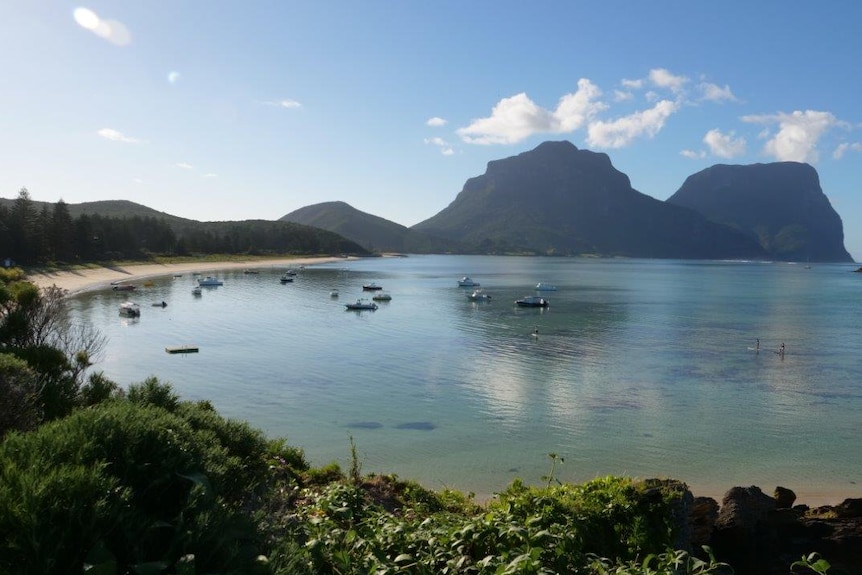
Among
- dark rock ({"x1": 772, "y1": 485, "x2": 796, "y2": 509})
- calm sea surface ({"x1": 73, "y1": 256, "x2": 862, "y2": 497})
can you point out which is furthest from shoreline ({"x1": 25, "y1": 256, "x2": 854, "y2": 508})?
dark rock ({"x1": 772, "y1": 485, "x2": 796, "y2": 509})

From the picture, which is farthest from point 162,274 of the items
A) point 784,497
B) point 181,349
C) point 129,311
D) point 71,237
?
point 784,497

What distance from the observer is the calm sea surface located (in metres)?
22.8

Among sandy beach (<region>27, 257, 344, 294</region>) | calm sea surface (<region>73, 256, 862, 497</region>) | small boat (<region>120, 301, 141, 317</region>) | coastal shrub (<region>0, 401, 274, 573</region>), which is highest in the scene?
coastal shrub (<region>0, 401, 274, 573</region>)

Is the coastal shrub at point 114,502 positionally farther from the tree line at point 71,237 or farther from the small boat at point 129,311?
the tree line at point 71,237

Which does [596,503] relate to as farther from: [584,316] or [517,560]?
[584,316]

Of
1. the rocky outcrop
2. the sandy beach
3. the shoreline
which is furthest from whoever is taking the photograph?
the sandy beach

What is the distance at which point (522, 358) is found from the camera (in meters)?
44.5

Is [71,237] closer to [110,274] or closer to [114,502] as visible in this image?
[110,274]

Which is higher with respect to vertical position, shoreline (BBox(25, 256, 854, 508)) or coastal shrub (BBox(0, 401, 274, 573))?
coastal shrub (BBox(0, 401, 274, 573))

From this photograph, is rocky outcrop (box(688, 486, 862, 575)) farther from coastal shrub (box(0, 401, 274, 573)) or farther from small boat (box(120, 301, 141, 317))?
small boat (box(120, 301, 141, 317))

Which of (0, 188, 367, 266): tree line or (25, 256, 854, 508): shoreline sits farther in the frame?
(0, 188, 367, 266): tree line

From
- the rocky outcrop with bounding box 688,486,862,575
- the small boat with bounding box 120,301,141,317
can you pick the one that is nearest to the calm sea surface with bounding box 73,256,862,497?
the small boat with bounding box 120,301,141,317

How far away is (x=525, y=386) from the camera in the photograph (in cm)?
3538

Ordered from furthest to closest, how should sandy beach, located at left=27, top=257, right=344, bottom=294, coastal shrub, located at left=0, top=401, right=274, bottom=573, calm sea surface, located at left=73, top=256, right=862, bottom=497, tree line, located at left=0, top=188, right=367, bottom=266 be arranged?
tree line, located at left=0, top=188, right=367, bottom=266 → sandy beach, located at left=27, top=257, right=344, bottom=294 → calm sea surface, located at left=73, top=256, right=862, bottom=497 → coastal shrub, located at left=0, top=401, right=274, bottom=573
